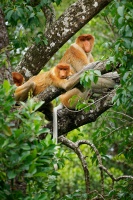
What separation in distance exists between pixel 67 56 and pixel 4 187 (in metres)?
3.78

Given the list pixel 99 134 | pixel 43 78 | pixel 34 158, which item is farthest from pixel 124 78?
pixel 43 78

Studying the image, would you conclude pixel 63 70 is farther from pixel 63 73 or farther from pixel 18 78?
pixel 18 78

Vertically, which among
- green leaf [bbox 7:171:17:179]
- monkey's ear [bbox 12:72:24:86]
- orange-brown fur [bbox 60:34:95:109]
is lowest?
green leaf [bbox 7:171:17:179]

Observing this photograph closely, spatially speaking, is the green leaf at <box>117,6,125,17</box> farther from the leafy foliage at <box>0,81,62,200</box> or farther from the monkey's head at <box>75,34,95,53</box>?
the monkey's head at <box>75,34,95,53</box>

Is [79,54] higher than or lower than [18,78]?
higher

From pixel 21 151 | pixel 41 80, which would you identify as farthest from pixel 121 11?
pixel 41 80

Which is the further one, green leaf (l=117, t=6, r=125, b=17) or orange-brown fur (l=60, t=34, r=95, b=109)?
orange-brown fur (l=60, t=34, r=95, b=109)

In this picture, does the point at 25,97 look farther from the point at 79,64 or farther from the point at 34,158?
the point at 34,158

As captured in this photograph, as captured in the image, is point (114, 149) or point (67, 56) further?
point (114, 149)

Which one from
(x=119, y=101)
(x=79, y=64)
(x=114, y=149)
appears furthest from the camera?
(x=114, y=149)

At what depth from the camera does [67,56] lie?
7.17 meters

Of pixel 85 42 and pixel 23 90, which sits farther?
pixel 85 42

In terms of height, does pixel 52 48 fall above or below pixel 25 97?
above

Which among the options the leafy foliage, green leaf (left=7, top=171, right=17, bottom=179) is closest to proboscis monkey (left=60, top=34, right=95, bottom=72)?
the leafy foliage
